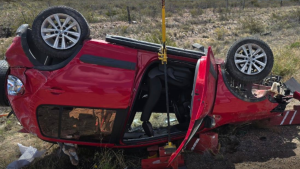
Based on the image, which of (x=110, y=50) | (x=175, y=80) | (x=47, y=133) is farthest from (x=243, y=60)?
(x=47, y=133)

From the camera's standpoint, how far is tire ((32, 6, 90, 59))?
12.8ft

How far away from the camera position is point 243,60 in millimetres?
4508

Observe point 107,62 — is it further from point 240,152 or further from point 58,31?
point 240,152

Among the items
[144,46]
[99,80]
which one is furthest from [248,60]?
[99,80]

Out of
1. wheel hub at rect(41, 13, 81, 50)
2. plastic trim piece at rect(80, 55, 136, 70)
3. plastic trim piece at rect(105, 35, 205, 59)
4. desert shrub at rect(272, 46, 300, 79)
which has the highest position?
wheel hub at rect(41, 13, 81, 50)

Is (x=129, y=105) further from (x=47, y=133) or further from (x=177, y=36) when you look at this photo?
(x=177, y=36)

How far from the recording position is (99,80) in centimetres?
387

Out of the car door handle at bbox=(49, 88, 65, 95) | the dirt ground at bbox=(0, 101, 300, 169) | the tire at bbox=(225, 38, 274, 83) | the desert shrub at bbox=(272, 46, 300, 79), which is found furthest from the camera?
the desert shrub at bbox=(272, 46, 300, 79)

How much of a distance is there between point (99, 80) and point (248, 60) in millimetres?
2441

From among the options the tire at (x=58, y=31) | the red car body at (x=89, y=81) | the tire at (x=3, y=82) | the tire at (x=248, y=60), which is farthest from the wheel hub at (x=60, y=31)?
the tire at (x=248, y=60)

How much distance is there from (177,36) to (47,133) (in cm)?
1503

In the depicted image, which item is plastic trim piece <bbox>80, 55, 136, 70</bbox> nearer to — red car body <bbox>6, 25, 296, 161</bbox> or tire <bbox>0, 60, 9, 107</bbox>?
red car body <bbox>6, 25, 296, 161</bbox>

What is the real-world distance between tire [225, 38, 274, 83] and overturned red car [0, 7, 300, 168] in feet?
0.05

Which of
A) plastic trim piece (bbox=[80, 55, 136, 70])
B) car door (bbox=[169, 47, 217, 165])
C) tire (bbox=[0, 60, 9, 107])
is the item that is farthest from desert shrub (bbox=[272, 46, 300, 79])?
tire (bbox=[0, 60, 9, 107])
